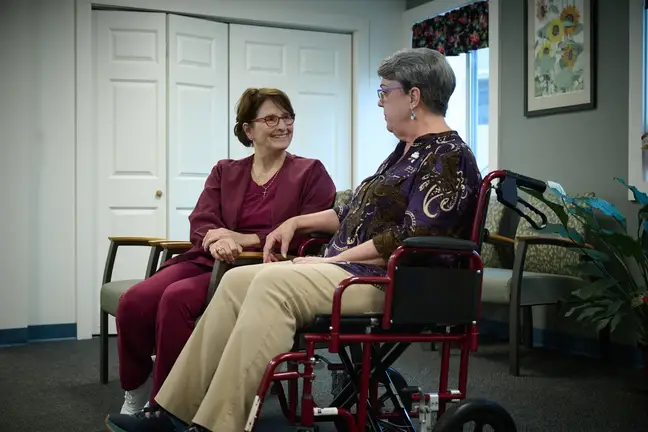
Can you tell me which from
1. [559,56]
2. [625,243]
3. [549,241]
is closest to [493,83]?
[559,56]

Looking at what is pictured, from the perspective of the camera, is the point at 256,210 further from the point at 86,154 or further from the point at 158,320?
the point at 86,154

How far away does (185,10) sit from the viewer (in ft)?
16.3

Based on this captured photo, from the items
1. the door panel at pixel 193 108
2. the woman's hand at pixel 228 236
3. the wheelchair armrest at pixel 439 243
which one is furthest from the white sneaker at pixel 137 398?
the door panel at pixel 193 108

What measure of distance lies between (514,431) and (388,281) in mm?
541

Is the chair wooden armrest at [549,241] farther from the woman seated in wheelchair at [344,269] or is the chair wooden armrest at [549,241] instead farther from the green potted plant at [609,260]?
the woman seated in wheelchair at [344,269]

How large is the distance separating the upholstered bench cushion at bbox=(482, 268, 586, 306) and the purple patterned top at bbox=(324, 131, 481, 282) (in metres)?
1.68

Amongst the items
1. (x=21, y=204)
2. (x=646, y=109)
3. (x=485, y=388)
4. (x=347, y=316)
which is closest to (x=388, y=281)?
(x=347, y=316)

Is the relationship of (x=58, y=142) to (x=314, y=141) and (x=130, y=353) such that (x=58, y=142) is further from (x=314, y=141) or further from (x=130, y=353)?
(x=130, y=353)

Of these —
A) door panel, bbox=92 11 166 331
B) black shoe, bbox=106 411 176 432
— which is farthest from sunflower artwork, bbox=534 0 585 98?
black shoe, bbox=106 411 176 432

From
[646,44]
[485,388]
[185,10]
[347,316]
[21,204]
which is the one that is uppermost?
[185,10]

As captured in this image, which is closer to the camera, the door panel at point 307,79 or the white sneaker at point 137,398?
the white sneaker at point 137,398

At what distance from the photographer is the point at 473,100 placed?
5.39 meters

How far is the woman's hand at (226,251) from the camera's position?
257 cm

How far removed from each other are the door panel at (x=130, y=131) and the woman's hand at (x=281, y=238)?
2.43 m
